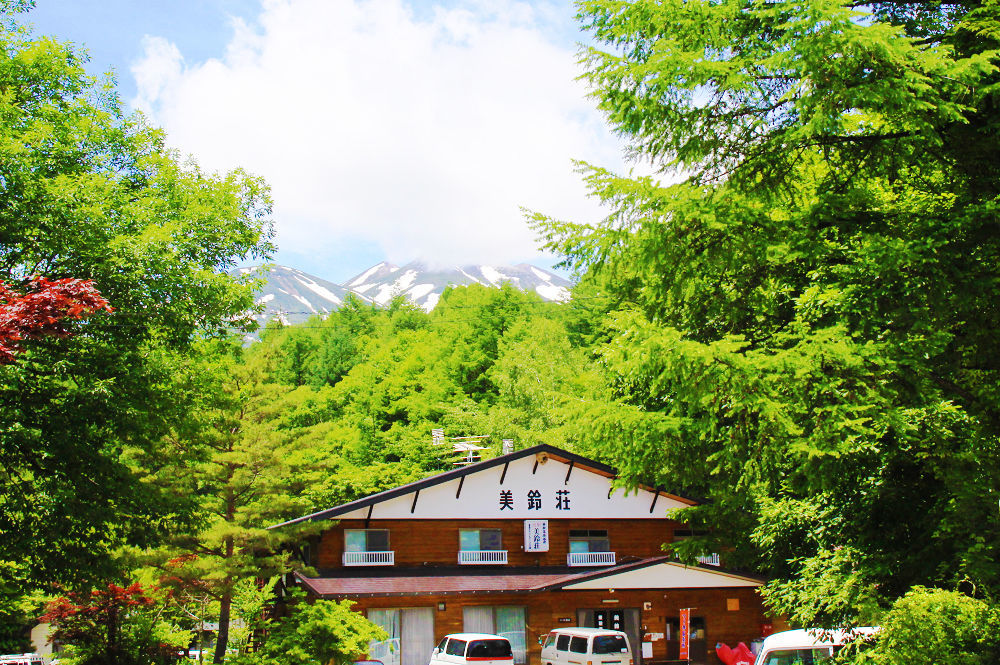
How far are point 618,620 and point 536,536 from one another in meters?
4.17

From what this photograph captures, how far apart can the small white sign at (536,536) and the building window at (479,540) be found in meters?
1.00

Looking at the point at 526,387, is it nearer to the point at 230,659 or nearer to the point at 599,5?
the point at 230,659

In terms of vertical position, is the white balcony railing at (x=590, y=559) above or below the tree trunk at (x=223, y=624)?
above

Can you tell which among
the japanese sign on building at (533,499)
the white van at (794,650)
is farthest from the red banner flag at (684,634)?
the white van at (794,650)

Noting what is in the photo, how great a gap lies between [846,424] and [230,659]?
42.1ft

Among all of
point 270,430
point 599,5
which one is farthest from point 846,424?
point 270,430

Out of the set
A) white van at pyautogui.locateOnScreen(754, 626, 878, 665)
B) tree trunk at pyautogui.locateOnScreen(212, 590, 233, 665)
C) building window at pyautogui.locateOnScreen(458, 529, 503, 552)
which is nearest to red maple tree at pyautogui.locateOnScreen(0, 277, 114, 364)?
white van at pyautogui.locateOnScreen(754, 626, 878, 665)

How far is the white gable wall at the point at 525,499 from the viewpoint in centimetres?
2733

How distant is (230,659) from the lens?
589 inches

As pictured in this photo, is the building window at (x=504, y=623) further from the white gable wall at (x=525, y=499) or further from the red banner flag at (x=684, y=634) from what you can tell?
the red banner flag at (x=684, y=634)

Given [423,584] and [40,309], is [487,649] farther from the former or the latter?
[40,309]

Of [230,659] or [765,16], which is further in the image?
[230,659]

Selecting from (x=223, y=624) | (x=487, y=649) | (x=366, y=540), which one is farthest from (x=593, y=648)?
(x=223, y=624)

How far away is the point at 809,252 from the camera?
309 inches
